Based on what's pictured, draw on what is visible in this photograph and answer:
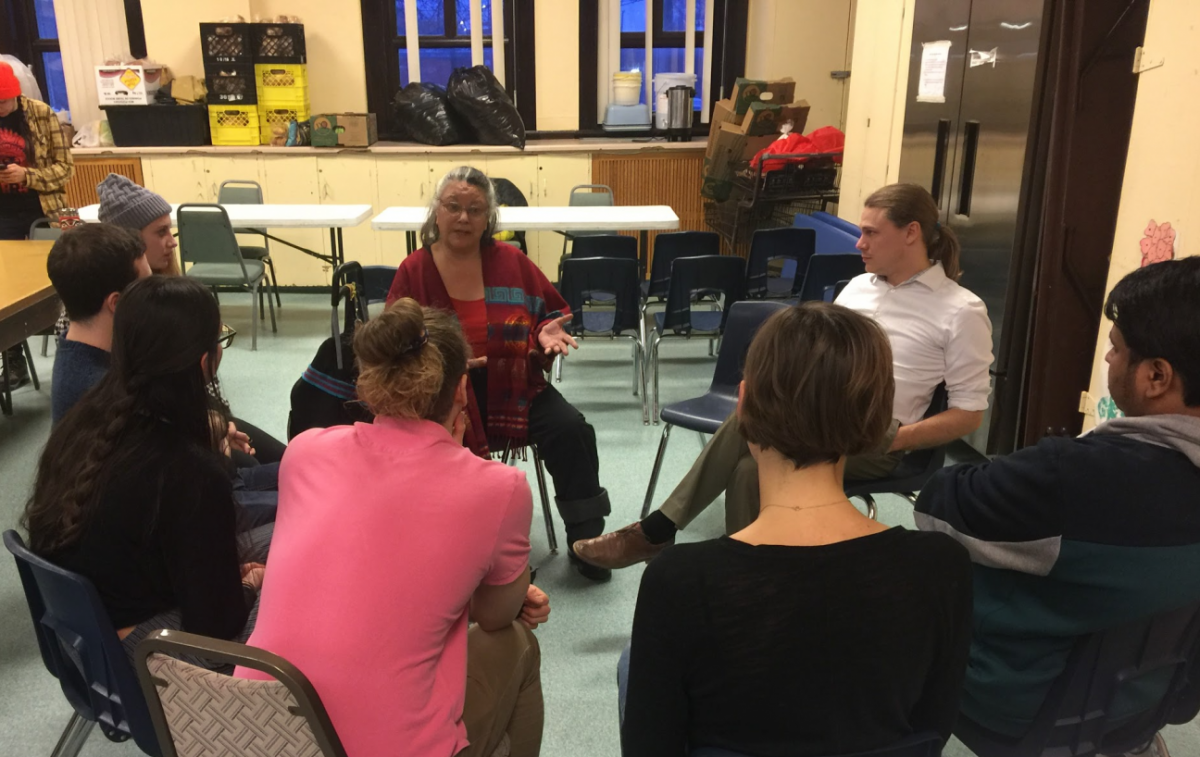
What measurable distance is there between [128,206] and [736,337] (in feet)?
6.47

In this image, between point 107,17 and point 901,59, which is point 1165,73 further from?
point 107,17

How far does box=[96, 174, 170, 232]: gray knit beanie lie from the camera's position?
275 cm

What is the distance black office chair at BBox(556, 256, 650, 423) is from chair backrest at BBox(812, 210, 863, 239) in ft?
4.90

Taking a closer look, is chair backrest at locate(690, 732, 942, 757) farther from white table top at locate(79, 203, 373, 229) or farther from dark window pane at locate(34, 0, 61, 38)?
dark window pane at locate(34, 0, 61, 38)

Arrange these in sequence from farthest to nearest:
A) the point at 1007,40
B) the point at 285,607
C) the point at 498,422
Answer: the point at 1007,40
the point at 498,422
the point at 285,607

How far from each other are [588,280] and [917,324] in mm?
1901

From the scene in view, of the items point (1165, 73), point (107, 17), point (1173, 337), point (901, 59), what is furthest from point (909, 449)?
point (107, 17)

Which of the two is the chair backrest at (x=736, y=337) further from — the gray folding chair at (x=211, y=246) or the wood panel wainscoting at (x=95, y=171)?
the wood panel wainscoting at (x=95, y=171)

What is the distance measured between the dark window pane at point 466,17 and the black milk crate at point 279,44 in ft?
3.91

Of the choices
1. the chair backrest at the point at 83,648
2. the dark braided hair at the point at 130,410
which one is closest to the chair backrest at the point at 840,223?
the dark braided hair at the point at 130,410

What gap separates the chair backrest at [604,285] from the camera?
4.04 meters

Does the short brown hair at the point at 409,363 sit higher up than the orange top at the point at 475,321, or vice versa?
the short brown hair at the point at 409,363

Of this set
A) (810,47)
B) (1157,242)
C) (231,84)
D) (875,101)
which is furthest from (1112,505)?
(231,84)

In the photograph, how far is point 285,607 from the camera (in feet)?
4.13
